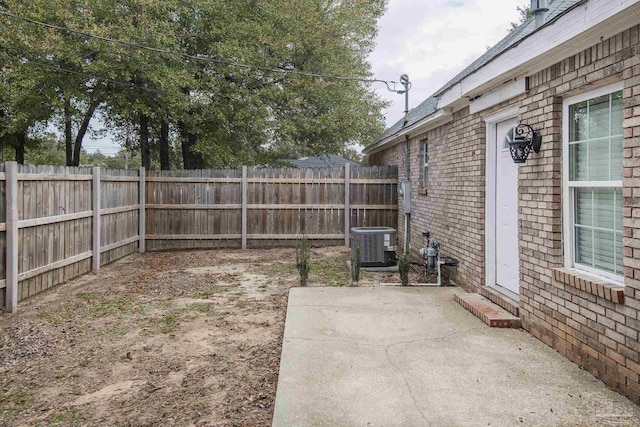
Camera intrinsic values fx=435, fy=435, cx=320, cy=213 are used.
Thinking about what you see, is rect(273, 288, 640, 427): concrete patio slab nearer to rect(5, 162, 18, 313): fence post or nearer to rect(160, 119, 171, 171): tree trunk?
rect(5, 162, 18, 313): fence post

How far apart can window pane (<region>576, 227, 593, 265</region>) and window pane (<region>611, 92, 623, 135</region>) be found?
82 cm

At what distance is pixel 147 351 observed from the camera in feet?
13.2

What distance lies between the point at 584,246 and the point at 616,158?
79 centimetres

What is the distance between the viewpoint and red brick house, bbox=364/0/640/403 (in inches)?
113

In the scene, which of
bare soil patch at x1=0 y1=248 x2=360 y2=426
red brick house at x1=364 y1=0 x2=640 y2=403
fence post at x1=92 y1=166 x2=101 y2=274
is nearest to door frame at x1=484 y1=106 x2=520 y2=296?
red brick house at x1=364 y1=0 x2=640 y2=403

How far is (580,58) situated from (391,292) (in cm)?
349

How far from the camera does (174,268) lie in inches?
329

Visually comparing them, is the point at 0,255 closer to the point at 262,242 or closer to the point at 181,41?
the point at 262,242

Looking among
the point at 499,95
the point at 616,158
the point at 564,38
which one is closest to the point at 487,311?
the point at 616,158

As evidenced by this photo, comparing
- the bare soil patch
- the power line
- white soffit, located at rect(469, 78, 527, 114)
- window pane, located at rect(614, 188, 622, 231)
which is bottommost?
the bare soil patch

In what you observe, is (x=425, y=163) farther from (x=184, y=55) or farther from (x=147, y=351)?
(x=184, y=55)

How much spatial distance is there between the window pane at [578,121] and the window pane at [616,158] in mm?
367

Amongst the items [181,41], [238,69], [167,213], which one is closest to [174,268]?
[167,213]

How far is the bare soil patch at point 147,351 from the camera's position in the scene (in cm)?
295
